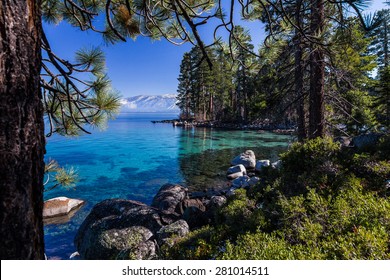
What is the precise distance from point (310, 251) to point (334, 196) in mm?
1446

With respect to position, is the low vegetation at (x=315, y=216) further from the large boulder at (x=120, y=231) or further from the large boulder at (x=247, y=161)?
the large boulder at (x=247, y=161)

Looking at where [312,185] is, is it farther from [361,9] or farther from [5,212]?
[5,212]

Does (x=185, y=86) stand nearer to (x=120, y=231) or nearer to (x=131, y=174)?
(x=131, y=174)

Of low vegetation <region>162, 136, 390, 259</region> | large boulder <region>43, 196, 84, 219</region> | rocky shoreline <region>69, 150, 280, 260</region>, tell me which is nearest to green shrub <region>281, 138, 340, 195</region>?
low vegetation <region>162, 136, 390, 259</region>

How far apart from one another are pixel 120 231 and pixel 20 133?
15.4 feet

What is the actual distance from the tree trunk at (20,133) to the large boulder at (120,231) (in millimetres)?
3025

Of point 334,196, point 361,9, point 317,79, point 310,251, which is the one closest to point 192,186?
point 317,79

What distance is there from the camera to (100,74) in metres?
2.97

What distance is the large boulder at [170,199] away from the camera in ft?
24.3

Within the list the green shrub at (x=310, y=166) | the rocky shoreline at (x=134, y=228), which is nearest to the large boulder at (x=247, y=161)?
the rocky shoreline at (x=134, y=228)

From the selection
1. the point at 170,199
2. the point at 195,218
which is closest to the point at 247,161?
the point at 170,199

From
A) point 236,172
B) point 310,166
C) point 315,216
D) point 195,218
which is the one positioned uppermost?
point 310,166

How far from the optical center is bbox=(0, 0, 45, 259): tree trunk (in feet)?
3.39

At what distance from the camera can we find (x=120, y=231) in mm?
5051
